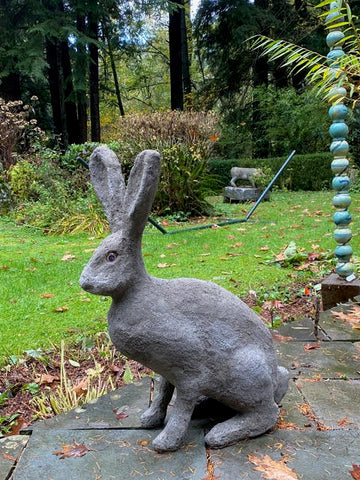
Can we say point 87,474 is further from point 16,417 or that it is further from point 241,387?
point 16,417

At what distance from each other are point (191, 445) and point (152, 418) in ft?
0.84

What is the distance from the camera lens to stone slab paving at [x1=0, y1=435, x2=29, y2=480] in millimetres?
1915

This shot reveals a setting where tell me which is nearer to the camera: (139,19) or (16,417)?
(16,417)

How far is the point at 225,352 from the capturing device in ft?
6.43

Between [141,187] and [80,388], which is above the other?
[141,187]

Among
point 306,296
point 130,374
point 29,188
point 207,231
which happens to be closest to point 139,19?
point 29,188

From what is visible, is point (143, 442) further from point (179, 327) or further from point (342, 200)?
point (342, 200)

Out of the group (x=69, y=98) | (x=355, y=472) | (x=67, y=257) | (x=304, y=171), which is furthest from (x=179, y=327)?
(x=69, y=98)

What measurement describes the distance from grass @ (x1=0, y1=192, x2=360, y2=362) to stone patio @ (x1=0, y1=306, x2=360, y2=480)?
1.33 m

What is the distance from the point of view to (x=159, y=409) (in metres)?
2.19

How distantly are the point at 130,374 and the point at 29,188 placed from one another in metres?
9.01

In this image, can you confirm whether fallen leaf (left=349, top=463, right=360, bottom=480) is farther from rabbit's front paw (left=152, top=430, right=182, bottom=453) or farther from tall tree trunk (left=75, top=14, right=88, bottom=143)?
tall tree trunk (left=75, top=14, right=88, bottom=143)

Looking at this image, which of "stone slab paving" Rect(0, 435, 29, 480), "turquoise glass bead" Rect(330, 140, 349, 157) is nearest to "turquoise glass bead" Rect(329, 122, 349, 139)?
"turquoise glass bead" Rect(330, 140, 349, 157)

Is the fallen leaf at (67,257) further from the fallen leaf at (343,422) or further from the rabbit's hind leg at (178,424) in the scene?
the fallen leaf at (343,422)
